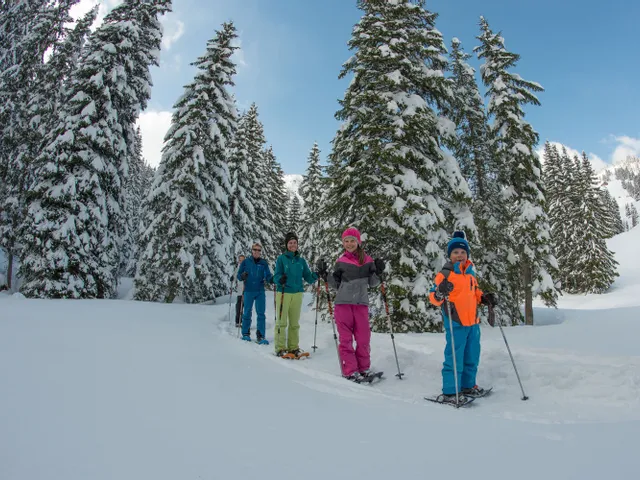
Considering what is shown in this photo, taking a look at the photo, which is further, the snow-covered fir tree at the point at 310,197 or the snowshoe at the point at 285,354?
the snow-covered fir tree at the point at 310,197

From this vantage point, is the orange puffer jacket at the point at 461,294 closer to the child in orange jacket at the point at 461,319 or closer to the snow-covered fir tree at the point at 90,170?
the child in orange jacket at the point at 461,319

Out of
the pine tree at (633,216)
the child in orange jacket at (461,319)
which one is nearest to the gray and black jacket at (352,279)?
the child in orange jacket at (461,319)

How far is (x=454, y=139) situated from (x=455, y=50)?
9.55 metres

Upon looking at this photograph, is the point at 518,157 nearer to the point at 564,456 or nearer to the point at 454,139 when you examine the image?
the point at 454,139

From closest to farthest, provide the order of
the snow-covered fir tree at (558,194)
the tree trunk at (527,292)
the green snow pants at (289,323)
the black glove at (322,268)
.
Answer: the black glove at (322,268)
the green snow pants at (289,323)
the tree trunk at (527,292)
the snow-covered fir tree at (558,194)

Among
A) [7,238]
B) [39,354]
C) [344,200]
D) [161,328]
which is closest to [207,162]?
[344,200]

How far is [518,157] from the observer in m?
17.9

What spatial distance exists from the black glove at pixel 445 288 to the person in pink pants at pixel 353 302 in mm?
1224

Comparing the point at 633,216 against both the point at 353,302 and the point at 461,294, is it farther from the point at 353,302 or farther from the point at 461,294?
the point at 353,302

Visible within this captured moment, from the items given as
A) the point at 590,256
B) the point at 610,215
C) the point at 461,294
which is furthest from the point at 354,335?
the point at 610,215

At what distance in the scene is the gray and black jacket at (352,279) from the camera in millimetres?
5703

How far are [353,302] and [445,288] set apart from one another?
1609 millimetres

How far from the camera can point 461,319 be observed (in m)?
4.71

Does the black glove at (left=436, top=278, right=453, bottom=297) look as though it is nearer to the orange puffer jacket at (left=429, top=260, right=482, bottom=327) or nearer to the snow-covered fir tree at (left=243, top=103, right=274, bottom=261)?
the orange puffer jacket at (left=429, top=260, right=482, bottom=327)
